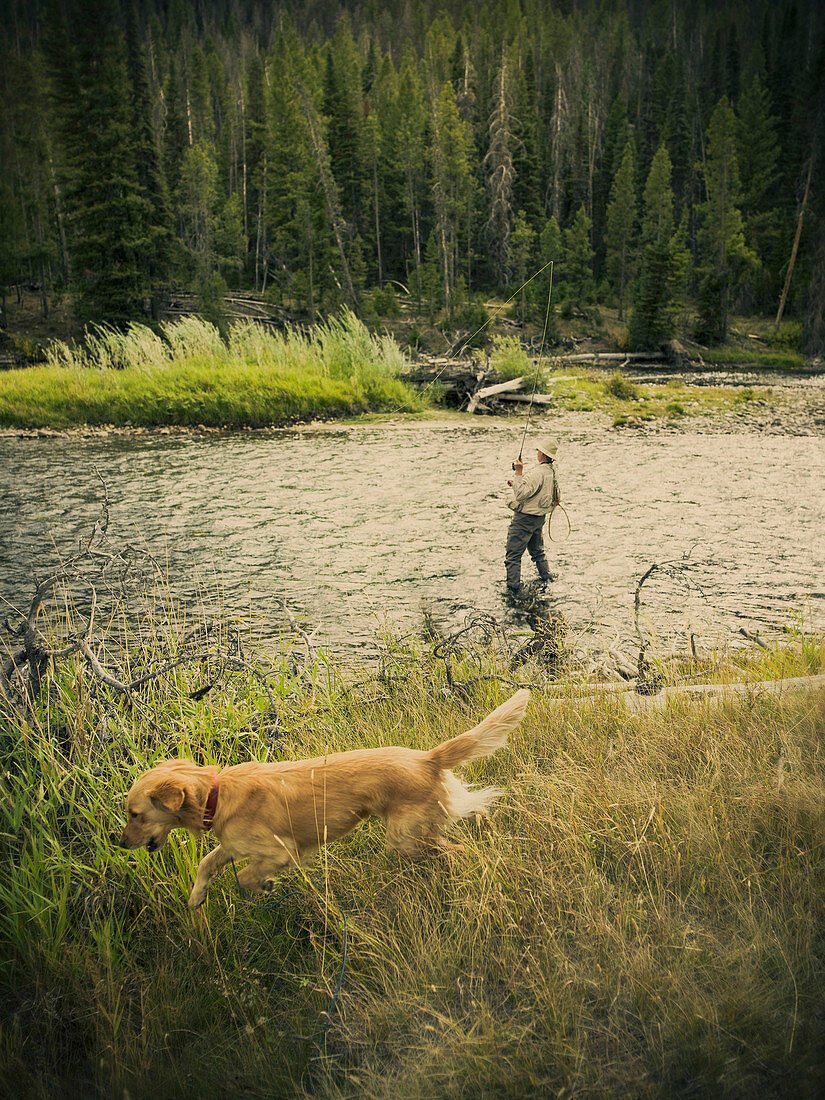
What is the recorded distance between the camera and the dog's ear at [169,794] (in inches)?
99.7

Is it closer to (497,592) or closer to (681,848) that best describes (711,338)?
(497,592)

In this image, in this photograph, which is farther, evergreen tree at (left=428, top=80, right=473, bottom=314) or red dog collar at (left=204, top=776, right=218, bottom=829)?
evergreen tree at (left=428, top=80, right=473, bottom=314)

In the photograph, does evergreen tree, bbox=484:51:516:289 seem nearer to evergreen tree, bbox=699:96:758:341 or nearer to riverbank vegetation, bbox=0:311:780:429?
evergreen tree, bbox=699:96:758:341

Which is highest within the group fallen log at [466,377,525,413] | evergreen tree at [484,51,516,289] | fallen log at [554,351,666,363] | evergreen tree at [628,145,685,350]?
evergreen tree at [484,51,516,289]

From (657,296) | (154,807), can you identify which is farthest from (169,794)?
(657,296)

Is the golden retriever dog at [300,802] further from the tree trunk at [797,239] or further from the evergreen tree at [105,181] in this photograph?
the tree trunk at [797,239]

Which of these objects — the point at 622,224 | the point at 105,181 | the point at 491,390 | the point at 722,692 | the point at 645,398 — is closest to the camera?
the point at 722,692

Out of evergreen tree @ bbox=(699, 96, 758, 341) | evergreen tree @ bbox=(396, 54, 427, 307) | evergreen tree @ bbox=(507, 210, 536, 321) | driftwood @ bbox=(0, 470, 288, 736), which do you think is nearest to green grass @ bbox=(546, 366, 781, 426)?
driftwood @ bbox=(0, 470, 288, 736)

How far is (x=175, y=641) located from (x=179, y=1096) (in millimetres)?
3236

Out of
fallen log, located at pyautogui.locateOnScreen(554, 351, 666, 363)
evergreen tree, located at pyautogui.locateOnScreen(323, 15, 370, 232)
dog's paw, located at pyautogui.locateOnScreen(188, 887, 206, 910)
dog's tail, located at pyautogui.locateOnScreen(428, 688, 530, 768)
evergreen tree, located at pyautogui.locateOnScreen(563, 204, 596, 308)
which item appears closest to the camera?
dog's paw, located at pyautogui.locateOnScreen(188, 887, 206, 910)

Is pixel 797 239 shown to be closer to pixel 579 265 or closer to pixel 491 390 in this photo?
pixel 579 265

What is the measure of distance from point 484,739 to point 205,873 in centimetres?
114

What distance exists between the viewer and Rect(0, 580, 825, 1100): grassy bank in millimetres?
2111

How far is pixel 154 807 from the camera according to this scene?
8.42 ft
